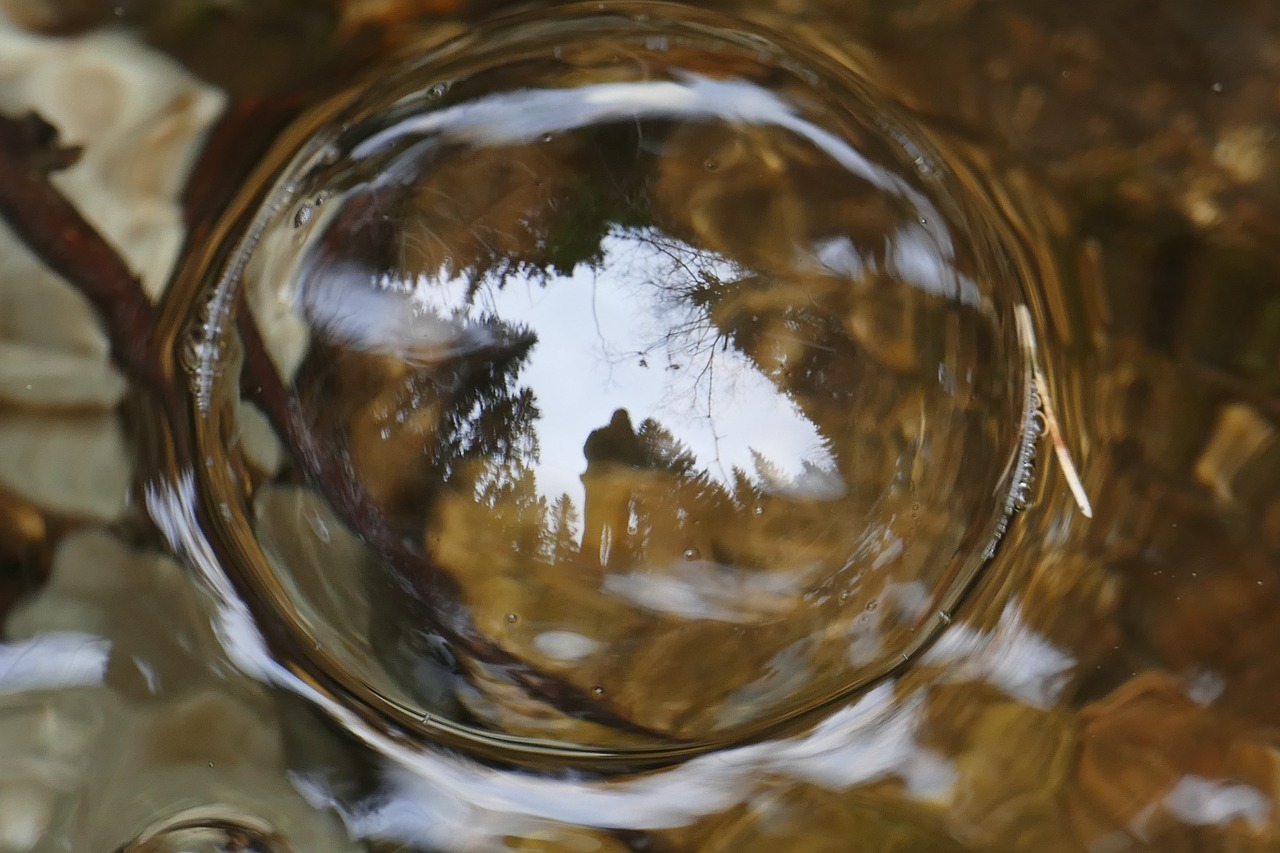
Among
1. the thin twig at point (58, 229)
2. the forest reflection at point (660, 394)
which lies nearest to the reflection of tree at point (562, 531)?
the forest reflection at point (660, 394)

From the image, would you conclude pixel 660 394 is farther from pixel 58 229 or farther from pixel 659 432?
pixel 58 229

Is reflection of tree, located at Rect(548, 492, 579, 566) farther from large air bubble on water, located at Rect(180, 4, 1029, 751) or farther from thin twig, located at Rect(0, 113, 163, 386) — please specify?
thin twig, located at Rect(0, 113, 163, 386)

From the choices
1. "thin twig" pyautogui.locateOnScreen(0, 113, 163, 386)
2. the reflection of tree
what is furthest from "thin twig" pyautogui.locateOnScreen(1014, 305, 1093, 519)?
"thin twig" pyautogui.locateOnScreen(0, 113, 163, 386)

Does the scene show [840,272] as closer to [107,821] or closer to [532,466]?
[532,466]

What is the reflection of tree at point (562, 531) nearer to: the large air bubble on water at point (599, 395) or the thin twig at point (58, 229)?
the large air bubble on water at point (599, 395)

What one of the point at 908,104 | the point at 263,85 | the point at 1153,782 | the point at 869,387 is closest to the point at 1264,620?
the point at 1153,782

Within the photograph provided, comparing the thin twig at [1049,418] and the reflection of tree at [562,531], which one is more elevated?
the thin twig at [1049,418]

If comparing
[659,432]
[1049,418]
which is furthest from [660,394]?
[1049,418]
